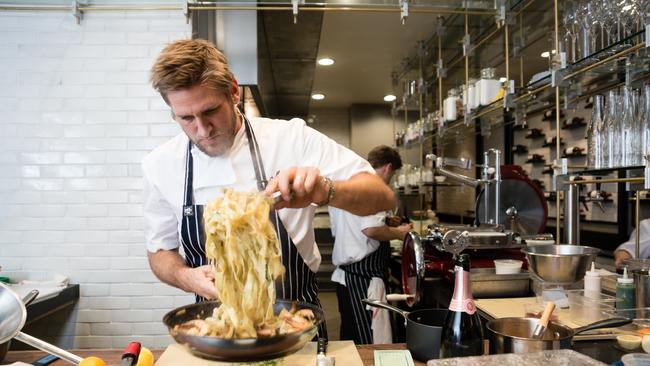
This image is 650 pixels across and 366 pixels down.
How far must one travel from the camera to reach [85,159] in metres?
3.38

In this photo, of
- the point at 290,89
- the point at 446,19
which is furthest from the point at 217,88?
the point at 290,89

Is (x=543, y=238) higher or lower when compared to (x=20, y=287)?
higher

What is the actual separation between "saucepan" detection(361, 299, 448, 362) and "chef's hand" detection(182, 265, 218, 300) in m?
0.49

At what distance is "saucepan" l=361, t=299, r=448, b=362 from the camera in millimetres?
1301

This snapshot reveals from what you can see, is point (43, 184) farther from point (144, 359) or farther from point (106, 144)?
point (144, 359)

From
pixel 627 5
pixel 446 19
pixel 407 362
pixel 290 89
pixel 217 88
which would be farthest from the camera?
pixel 290 89

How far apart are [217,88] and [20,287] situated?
2.41 meters

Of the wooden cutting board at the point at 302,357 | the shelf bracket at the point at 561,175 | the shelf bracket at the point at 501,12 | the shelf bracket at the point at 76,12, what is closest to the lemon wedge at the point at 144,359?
the wooden cutting board at the point at 302,357

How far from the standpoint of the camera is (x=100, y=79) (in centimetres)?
337

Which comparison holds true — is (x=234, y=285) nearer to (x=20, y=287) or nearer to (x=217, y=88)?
(x=217, y=88)

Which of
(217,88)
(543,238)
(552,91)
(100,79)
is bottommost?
(543,238)

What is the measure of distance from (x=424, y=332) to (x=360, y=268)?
241 cm

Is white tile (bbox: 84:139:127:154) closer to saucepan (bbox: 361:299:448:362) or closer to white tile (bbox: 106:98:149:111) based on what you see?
white tile (bbox: 106:98:149:111)

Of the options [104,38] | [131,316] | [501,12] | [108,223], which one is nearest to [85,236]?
[108,223]
